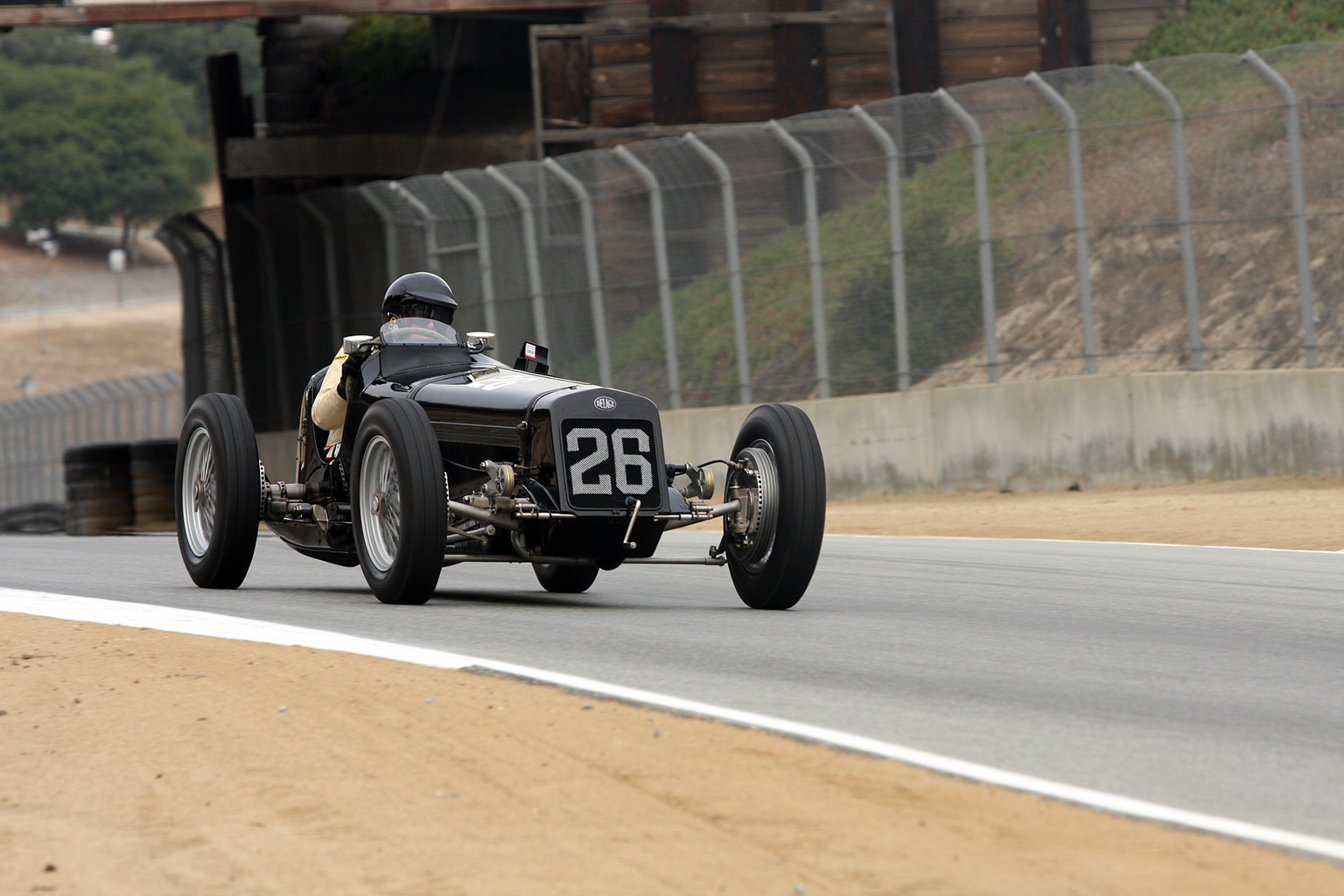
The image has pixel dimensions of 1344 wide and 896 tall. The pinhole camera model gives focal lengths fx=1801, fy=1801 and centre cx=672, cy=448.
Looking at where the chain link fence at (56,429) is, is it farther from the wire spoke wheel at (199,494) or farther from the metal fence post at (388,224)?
the wire spoke wheel at (199,494)

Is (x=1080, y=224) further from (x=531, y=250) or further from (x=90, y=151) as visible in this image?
(x=90, y=151)

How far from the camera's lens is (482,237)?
76.3 feet

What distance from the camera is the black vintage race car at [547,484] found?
857 centimetres

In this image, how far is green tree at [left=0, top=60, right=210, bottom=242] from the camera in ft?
435

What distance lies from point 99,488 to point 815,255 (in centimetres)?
962

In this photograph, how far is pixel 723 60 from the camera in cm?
2898

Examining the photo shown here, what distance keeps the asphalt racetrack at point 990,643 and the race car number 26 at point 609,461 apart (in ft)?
2.08

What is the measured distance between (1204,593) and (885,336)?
32.2 ft

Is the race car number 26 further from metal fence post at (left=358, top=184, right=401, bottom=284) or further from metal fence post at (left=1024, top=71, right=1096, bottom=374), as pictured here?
metal fence post at (left=358, top=184, right=401, bottom=284)

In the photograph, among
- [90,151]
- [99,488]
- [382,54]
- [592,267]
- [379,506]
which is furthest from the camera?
[90,151]

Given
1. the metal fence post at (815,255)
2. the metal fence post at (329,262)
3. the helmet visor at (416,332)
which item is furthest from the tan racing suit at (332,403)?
the metal fence post at (329,262)

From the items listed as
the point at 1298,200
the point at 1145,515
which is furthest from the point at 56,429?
the point at 1145,515

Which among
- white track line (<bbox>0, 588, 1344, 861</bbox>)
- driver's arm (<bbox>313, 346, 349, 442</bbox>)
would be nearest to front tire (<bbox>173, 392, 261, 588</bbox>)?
driver's arm (<bbox>313, 346, 349, 442</bbox>)

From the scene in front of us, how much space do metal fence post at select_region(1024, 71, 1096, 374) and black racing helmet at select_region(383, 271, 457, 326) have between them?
9140 millimetres
